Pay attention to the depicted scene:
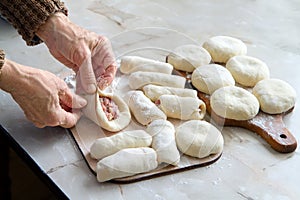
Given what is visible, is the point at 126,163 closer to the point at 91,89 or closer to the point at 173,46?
the point at 91,89

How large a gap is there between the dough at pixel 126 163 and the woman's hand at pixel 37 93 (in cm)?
14

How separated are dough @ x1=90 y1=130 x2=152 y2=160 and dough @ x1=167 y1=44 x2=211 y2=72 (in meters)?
0.27

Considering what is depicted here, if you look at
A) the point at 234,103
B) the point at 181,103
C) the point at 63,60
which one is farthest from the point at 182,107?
the point at 63,60

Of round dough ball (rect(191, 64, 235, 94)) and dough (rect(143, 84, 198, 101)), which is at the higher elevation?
round dough ball (rect(191, 64, 235, 94))

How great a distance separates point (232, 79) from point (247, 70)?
47 mm

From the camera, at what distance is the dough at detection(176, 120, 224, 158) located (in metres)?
0.94

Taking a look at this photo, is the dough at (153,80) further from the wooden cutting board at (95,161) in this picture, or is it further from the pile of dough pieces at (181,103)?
the wooden cutting board at (95,161)

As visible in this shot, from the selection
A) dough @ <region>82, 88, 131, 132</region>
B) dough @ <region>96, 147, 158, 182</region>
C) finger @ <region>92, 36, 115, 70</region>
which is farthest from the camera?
finger @ <region>92, 36, 115, 70</region>

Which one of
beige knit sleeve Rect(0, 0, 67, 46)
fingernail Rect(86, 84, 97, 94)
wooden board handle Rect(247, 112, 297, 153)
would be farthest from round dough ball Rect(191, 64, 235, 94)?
beige knit sleeve Rect(0, 0, 67, 46)

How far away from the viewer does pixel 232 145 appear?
3.25ft

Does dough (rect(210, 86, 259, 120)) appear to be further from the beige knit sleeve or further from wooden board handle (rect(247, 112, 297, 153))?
the beige knit sleeve

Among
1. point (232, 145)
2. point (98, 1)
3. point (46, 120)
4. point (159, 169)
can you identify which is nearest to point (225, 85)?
point (232, 145)

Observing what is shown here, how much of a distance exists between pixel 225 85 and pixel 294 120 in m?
0.18

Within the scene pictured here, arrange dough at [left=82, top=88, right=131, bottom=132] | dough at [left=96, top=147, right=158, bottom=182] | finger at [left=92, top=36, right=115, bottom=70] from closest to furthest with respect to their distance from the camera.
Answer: dough at [left=96, top=147, right=158, bottom=182] → dough at [left=82, top=88, right=131, bottom=132] → finger at [left=92, top=36, right=115, bottom=70]
